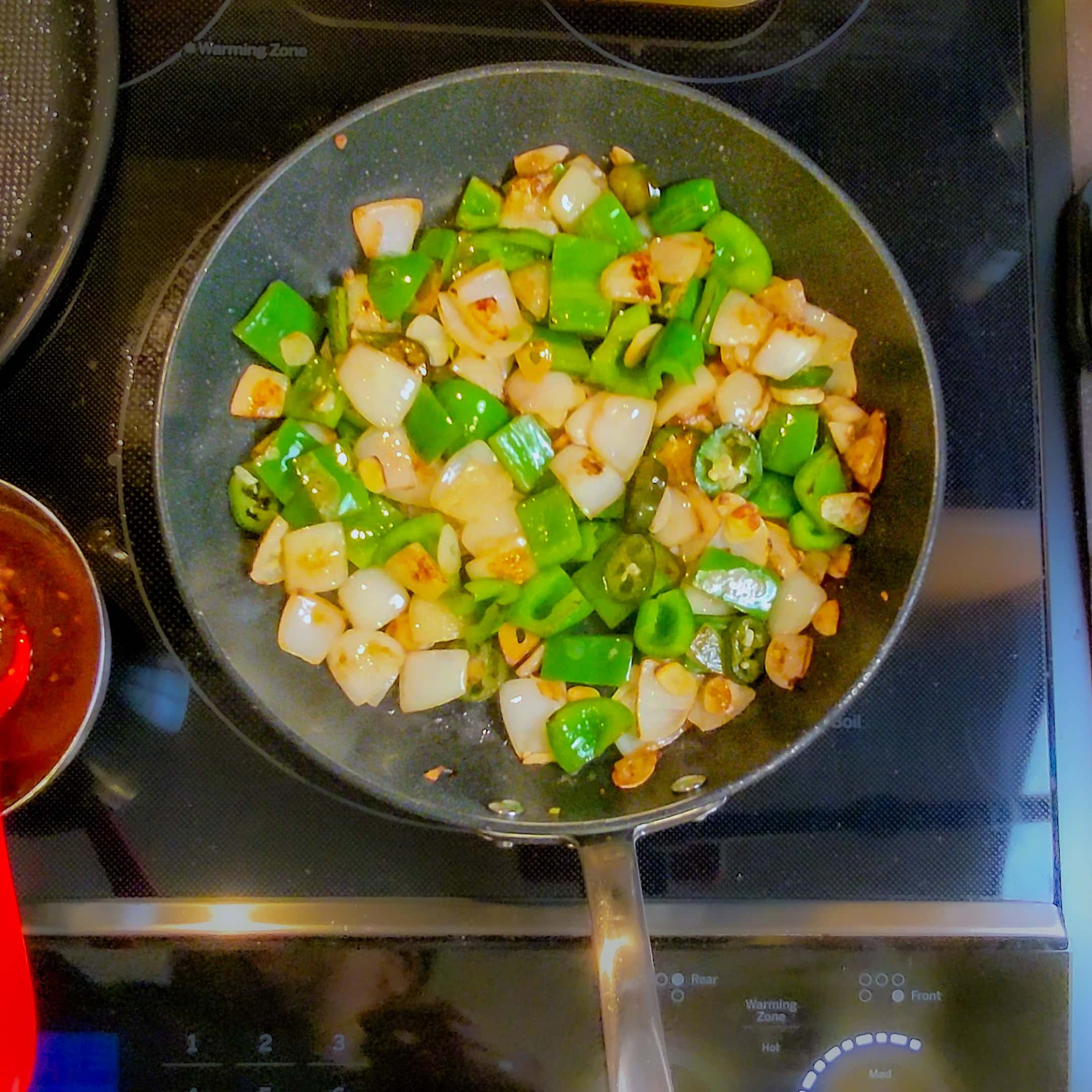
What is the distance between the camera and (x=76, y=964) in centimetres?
83

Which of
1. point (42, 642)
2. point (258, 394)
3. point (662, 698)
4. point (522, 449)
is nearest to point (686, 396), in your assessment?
point (522, 449)

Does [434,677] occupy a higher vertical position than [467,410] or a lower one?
lower

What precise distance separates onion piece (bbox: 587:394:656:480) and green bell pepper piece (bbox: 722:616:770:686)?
16cm

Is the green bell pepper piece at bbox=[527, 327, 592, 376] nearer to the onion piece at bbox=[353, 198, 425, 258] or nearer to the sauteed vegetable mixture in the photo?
the sauteed vegetable mixture

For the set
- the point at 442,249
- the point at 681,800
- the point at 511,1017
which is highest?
the point at 442,249

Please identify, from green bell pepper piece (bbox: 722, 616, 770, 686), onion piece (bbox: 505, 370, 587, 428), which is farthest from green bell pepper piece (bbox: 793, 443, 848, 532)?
onion piece (bbox: 505, 370, 587, 428)

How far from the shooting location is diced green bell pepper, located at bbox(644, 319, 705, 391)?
2.88ft

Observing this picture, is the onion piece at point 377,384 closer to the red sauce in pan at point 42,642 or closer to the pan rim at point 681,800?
the pan rim at point 681,800

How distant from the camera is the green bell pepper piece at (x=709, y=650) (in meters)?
0.90

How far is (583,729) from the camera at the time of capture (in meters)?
0.87

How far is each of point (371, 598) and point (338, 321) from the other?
24cm

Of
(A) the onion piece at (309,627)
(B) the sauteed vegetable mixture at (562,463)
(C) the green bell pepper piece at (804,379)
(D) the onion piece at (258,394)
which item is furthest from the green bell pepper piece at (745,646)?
(D) the onion piece at (258,394)

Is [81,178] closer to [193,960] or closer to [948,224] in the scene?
[193,960]

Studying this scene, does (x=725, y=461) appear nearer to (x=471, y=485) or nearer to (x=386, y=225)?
(x=471, y=485)
